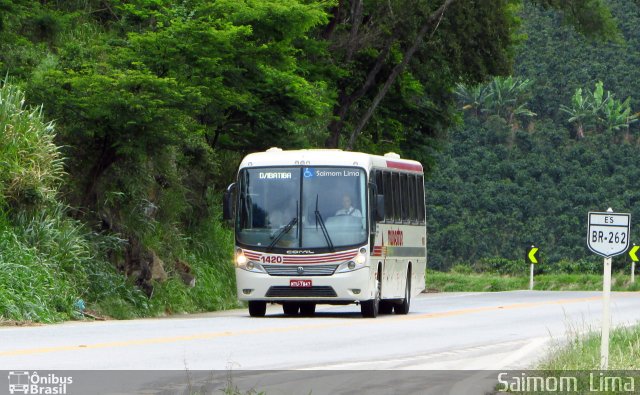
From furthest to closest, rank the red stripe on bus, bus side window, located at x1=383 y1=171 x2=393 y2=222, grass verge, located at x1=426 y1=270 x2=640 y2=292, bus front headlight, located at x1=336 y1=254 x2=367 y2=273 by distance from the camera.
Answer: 1. grass verge, located at x1=426 y1=270 x2=640 y2=292
2. the red stripe on bus
3. bus side window, located at x1=383 y1=171 x2=393 y2=222
4. bus front headlight, located at x1=336 y1=254 x2=367 y2=273

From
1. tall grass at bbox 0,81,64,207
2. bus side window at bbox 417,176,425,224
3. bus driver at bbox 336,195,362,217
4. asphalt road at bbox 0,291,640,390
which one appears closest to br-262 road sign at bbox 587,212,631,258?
asphalt road at bbox 0,291,640,390

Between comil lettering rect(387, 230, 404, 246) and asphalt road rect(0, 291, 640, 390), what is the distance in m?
1.60

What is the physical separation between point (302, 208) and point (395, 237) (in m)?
2.84

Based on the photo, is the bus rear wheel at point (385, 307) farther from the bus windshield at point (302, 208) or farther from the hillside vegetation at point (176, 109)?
the hillside vegetation at point (176, 109)

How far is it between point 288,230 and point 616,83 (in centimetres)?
10506

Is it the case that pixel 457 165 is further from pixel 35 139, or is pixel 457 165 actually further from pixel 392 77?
pixel 35 139

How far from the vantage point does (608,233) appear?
15.3 m

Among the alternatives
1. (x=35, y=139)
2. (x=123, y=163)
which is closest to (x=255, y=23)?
(x=123, y=163)

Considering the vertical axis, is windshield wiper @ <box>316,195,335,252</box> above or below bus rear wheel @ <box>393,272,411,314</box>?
above

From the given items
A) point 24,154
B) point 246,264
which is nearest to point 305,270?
point 246,264

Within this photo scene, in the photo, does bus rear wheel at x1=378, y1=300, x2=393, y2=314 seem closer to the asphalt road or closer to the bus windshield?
the asphalt road

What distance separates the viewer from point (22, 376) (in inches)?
491

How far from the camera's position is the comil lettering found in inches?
1102

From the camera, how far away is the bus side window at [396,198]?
28.5 meters
